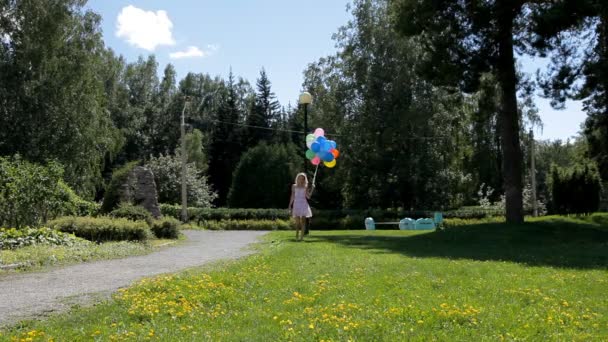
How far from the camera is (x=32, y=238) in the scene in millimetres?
12703

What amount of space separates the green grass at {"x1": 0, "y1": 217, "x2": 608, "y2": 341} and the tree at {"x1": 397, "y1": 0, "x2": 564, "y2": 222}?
9.65 m

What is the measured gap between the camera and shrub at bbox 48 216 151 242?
14852 millimetres

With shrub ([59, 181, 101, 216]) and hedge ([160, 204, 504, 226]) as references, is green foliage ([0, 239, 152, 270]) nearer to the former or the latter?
shrub ([59, 181, 101, 216])

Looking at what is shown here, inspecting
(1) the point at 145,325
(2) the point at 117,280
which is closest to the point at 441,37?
(2) the point at 117,280

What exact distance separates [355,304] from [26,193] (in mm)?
11738

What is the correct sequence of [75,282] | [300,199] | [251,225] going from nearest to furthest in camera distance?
[75,282] < [300,199] < [251,225]

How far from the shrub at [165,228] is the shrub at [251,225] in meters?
12.7

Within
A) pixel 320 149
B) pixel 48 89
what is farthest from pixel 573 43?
pixel 48 89

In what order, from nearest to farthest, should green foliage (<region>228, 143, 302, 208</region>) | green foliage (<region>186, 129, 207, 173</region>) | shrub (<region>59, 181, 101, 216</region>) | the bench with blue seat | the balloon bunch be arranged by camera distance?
the balloon bunch < shrub (<region>59, 181, 101, 216</region>) < the bench with blue seat < green foliage (<region>228, 143, 302, 208</region>) < green foliage (<region>186, 129, 207, 173</region>)

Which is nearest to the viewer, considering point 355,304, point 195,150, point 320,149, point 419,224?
point 355,304

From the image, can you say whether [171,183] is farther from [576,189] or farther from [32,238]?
[32,238]

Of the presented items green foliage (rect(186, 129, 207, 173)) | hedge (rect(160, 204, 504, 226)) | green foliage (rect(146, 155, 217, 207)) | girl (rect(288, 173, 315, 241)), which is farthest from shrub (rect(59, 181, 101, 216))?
green foliage (rect(186, 129, 207, 173))

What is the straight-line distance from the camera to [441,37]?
19844 millimetres

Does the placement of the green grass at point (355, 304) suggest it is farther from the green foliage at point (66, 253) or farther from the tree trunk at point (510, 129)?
the tree trunk at point (510, 129)
